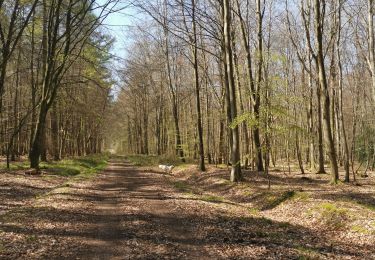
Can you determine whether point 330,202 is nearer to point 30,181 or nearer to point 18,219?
point 18,219

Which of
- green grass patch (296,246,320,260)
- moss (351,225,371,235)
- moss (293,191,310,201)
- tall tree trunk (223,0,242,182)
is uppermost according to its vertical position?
tall tree trunk (223,0,242,182)

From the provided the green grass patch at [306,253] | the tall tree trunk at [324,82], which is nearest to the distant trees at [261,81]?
the tall tree trunk at [324,82]

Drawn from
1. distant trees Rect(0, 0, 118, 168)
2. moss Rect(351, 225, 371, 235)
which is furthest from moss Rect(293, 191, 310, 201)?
distant trees Rect(0, 0, 118, 168)

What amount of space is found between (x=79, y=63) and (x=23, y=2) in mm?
14071

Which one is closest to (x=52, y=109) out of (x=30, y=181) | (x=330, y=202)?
(x=30, y=181)

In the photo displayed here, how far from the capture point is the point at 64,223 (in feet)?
35.5

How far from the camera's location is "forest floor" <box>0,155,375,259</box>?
8609 millimetres

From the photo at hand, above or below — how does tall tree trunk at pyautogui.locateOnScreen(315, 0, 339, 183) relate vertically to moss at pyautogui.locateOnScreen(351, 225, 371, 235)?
above

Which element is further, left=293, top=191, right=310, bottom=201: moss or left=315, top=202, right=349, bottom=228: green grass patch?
left=293, top=191, right=310, bottom=201: moss

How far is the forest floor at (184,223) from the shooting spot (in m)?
8.61

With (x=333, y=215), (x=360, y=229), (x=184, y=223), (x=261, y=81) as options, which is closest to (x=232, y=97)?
(x=261, y=81)

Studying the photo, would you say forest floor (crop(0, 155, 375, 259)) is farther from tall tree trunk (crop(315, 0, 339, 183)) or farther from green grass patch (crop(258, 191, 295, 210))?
tall tree trunk (crop(315, 0, 339, 183))

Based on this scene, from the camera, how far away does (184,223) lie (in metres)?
11.4

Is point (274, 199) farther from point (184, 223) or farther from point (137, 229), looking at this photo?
point (137, 229)
